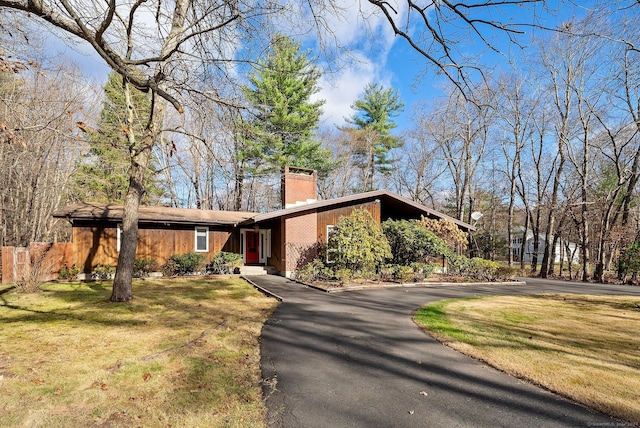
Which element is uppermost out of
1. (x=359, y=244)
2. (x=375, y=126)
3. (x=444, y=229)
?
(x=375, y=126)

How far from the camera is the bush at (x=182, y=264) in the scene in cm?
1541

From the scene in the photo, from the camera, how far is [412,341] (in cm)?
552

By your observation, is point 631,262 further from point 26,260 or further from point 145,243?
point 26,260

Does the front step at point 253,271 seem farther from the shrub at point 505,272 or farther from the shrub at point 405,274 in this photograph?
the shrub at point 505,272

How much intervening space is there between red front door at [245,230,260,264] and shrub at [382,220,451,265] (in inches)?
313

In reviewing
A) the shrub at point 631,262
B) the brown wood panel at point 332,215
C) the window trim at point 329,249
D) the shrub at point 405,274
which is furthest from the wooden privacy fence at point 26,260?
the shrub at point 631,262

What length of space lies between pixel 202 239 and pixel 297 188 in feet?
19.9

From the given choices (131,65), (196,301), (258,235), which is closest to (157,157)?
(258,235)

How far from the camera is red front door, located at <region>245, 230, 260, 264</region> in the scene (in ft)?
62.3

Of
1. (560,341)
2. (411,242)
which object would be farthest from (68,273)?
(560,341)

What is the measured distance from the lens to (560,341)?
560 centimetres

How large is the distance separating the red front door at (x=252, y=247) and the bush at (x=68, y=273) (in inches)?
323

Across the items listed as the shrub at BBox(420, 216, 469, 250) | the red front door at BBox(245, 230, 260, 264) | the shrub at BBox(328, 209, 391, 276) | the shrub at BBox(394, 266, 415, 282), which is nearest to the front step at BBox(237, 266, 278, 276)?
the red front door at BBox(245, 230, 260, 264)

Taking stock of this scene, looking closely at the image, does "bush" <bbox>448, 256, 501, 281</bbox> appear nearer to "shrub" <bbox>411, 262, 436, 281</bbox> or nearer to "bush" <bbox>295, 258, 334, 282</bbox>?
"shrub" <bbox>411, 262, 436, 281</bbox>
